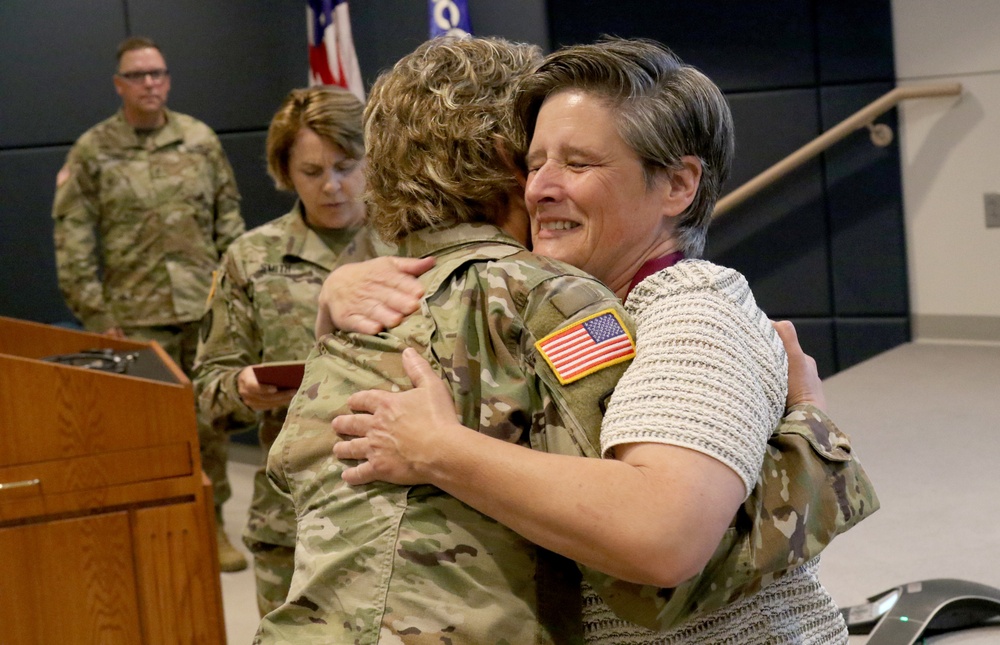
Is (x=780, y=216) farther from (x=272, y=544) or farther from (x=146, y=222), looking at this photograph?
(x=272, y=544)

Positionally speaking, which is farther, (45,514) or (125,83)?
(125,83)

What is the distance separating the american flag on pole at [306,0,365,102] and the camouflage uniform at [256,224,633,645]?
352cm

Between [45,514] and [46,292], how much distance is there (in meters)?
3.43

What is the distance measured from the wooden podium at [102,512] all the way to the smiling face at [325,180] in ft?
1.67

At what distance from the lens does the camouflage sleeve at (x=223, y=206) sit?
4.46 m

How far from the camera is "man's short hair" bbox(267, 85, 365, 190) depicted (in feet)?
8.08

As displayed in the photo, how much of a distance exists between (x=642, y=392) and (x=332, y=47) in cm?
391

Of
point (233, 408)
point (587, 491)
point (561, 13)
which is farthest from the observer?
point (561, 13)

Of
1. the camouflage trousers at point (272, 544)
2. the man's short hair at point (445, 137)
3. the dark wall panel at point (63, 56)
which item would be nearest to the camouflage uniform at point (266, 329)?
the camouflage trousers at point (272, 544)

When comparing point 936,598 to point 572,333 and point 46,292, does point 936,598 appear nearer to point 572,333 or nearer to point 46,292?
point 572,333

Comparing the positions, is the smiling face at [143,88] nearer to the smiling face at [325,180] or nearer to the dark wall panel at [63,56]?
the dark wall panel at [63,56]

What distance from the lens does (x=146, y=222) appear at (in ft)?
14.6

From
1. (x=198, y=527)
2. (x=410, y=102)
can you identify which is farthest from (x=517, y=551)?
(x=198, y=527)

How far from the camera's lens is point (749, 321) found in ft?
3.52
